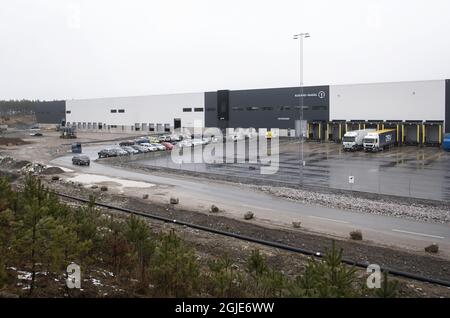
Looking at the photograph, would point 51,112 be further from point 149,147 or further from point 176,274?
point 176,274

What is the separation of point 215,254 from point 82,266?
20.7ft

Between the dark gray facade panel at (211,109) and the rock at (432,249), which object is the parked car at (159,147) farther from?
the rock at (432,249)

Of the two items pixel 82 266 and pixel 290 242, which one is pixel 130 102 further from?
pixel 82 266

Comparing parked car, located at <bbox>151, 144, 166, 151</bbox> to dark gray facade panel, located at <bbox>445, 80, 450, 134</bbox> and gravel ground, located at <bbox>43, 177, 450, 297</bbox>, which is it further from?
dark gray facade panel, located at <bbox>445, 80, 450, 134</bbox>

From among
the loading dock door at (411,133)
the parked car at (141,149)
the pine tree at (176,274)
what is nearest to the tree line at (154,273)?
the pine tree at (176,274)

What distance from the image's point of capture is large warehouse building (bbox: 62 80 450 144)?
6284 centimetres

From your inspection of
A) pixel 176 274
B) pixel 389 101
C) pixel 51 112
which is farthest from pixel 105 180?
pixel 51 112

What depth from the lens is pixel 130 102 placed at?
103812 mm

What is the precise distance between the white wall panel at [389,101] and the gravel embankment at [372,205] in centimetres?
3896

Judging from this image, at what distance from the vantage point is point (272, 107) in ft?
263

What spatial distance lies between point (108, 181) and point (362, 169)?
23.7 m
